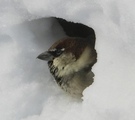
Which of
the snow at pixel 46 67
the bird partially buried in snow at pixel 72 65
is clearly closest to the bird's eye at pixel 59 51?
the bird partially buried in snow at pixel 72 65

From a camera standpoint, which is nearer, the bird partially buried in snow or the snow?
the snow

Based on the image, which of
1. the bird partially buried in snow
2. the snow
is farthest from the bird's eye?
the snow

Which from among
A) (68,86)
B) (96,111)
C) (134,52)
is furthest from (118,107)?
(68,86)

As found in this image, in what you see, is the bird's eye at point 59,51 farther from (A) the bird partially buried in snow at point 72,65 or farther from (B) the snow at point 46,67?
(B) the snow at point 46,67

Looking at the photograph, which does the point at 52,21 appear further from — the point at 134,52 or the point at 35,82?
the point at 134,52

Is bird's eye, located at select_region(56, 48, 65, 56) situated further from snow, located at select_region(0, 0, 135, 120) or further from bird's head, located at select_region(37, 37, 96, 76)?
snow, located at select_region(0, 0, 135, 120)
